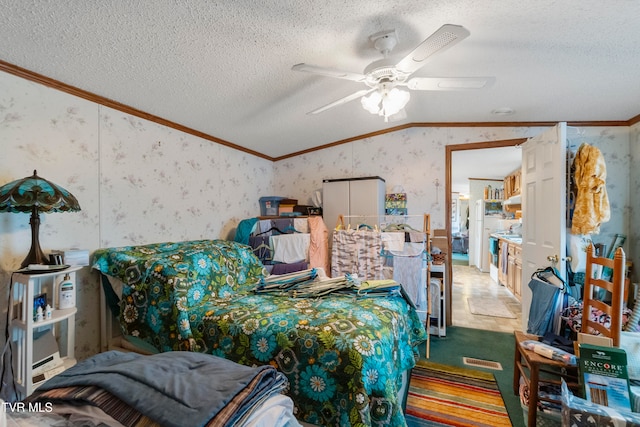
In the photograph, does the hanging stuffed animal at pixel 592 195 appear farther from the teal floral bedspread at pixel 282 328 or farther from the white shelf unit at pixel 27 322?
the white shelf unit at pixel 27 322

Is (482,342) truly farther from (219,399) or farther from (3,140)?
(3,140)

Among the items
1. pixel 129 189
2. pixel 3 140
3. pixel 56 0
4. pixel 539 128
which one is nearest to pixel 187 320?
pixel 129 189

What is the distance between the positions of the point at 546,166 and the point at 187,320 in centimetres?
323

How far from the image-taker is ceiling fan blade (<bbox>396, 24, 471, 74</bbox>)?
119 centimetres

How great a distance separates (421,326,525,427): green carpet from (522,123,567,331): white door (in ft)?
1.20

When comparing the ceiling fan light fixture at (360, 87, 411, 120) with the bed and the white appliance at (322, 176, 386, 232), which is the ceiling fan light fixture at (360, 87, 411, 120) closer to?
the bed

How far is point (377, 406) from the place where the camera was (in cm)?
137

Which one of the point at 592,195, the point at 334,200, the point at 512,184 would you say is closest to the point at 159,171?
the point at 334,200

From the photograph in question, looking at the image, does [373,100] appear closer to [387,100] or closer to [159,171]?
[387,100]

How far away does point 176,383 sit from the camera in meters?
0.81

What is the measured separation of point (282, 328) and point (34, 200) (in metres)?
1.51

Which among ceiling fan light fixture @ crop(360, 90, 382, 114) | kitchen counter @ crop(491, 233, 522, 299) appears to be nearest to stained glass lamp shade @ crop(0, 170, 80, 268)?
ceiling fan light fixture @ crop(360, 90, 382, 114)

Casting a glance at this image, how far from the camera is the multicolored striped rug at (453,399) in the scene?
1.92 m

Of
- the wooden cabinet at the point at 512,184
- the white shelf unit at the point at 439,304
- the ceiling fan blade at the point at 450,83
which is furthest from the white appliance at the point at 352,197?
the wooden cabinet at the point at 512,184
